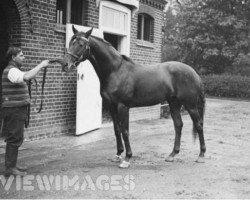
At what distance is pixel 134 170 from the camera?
654 centimetres

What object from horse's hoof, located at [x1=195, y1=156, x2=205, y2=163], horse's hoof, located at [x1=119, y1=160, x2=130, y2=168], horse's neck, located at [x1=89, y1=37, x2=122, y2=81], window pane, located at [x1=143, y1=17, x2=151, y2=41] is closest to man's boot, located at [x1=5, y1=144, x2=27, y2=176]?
horse's hoof, located at [x1=119, y1=160, x2=130, y2=168]

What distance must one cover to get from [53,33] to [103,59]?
295 cm

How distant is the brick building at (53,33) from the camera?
8.46 metres

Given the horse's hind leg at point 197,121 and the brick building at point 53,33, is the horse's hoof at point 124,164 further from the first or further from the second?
the brick building at point 53,33

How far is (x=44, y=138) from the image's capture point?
9195 mm

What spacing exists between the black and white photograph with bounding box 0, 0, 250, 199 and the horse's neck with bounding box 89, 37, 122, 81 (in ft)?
0.06

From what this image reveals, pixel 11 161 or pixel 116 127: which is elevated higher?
pixel 116 127

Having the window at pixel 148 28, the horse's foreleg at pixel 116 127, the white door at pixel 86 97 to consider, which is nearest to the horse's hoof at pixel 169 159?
the horse's foreleg at pixel 116 127

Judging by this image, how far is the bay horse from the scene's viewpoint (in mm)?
6476

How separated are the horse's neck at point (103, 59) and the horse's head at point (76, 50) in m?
0.28

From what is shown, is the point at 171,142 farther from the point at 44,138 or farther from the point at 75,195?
the point at 75,195

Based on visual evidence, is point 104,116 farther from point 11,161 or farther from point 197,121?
point 11,161

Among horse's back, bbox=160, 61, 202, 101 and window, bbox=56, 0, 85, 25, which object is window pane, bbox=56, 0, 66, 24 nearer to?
window, bbox=56, 0, 85, 25

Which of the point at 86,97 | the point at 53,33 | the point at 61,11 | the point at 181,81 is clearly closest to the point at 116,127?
the point at 181,81
